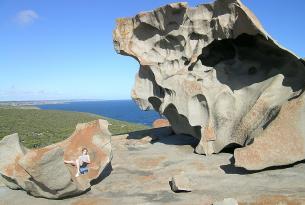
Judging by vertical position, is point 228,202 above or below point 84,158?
below

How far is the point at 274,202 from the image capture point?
916 centimetres

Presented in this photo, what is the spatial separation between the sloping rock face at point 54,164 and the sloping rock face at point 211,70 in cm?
315

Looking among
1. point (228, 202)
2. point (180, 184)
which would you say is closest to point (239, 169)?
point (180, 184)

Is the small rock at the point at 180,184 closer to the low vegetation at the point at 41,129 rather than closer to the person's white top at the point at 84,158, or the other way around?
the person's white top at the point at 84,158

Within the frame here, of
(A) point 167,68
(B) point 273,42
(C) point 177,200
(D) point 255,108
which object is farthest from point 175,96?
(C) point 177,200

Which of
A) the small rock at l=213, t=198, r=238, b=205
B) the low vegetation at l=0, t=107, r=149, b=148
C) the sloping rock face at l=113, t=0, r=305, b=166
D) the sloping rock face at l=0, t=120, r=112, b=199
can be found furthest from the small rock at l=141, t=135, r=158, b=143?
the low vegetation at l=0, t=107, r=149, b=148

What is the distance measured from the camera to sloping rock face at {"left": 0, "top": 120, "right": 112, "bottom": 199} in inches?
391

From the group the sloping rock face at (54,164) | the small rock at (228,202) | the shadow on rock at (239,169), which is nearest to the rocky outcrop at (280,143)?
the shadow on rock at (239,169)

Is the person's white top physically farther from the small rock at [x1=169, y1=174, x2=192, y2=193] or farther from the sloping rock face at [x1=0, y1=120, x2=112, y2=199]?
the small rock at [x1=169, y1=174, x2=192, y2=193]

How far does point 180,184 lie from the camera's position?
1062cm

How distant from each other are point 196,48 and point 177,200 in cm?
744

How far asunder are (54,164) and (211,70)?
311 inches

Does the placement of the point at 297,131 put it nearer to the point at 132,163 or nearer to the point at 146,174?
the point at 146,174

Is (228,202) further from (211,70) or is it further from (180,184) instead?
(211,70)
